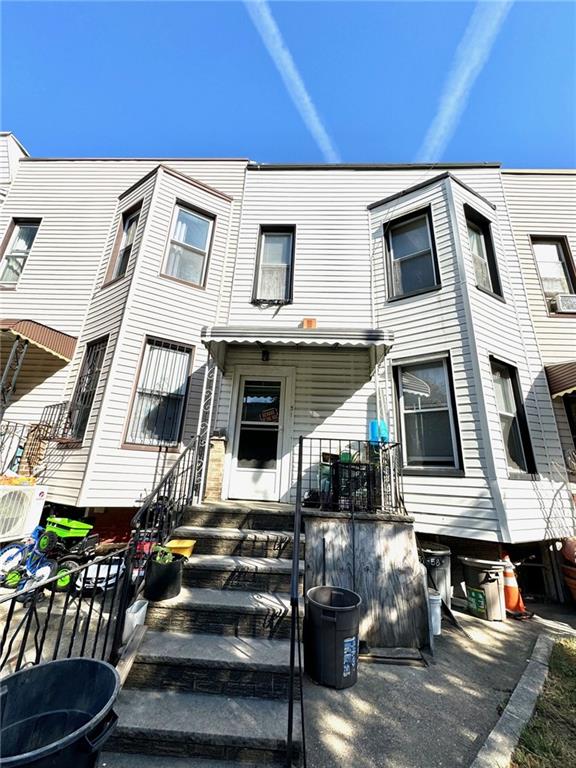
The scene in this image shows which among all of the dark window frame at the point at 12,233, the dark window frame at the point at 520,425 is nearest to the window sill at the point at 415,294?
the dark window frame at the point at 520,425

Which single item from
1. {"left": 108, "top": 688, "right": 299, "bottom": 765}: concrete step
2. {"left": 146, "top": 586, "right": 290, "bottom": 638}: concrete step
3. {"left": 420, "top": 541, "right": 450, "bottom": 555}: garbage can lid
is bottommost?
{"left": 108, "top": 688, "right": 299, "bottom": 765}: concrete step

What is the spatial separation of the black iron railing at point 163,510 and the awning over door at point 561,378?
6505 millimetres

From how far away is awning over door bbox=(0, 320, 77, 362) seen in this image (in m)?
5.86

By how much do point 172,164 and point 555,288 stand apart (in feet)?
32.0

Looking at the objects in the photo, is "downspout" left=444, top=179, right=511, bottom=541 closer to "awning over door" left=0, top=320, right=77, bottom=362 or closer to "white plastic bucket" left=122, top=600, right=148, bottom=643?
"white plastic bucket" left=122, top=600, right=148, bottom=643

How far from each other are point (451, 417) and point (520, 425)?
1429 millimetres

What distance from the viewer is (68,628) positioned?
346 centimetres

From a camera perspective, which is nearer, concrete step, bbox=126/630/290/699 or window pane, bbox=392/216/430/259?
concrete step, bbox=126/630/290/699

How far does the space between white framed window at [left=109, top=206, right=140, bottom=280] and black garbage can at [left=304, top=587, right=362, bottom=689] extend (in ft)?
23.1

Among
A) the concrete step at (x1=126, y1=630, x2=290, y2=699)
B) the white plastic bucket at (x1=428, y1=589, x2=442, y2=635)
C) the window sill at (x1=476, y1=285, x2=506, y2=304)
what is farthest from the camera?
the window sill at (x1=476, y1=285, x2=506, y2=304)

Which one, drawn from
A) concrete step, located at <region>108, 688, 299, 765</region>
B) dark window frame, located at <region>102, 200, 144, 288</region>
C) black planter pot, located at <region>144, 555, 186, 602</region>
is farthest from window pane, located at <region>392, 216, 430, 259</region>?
concrete step, located at <region>108, 688, 299, 765</region>

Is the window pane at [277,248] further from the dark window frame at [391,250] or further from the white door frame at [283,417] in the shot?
the white door frame at [283,417]

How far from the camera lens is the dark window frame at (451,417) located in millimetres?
5125

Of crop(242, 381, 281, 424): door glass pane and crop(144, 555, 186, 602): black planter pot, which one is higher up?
crop(242, 381, 281, 424): door glass pane
